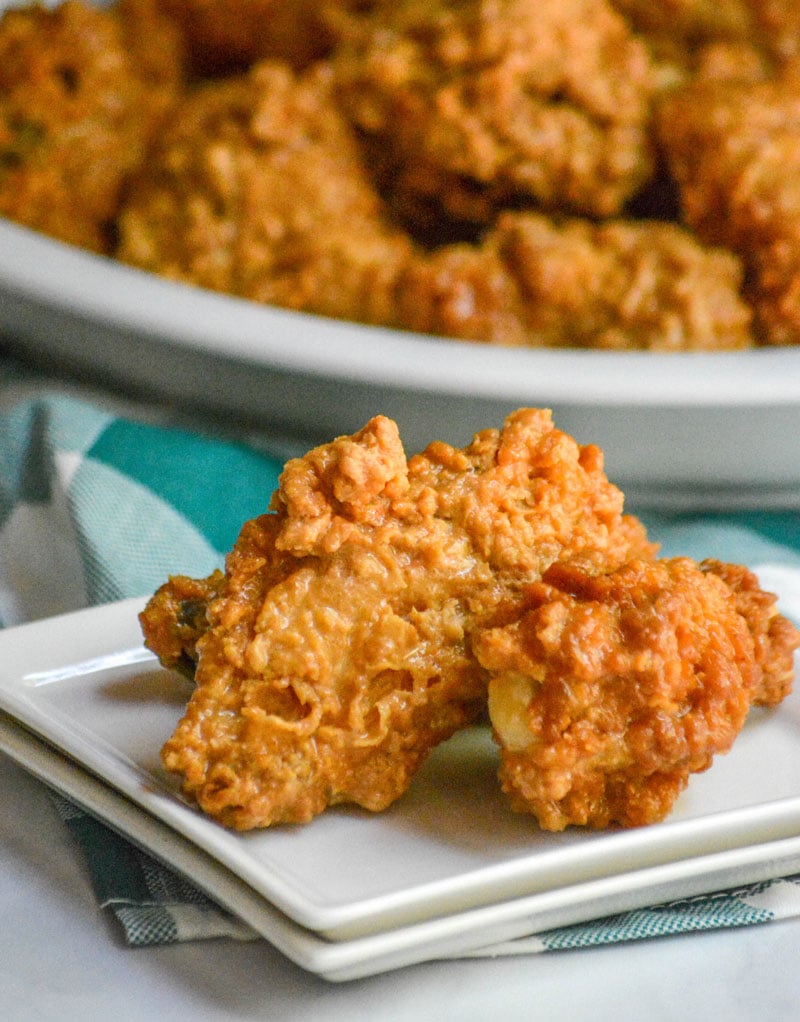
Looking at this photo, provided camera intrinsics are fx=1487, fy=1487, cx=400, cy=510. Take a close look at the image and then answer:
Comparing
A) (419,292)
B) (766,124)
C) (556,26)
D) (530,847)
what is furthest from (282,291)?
(530,847)

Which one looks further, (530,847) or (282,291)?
(282,291)

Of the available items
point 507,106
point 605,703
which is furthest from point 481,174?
point 605,703

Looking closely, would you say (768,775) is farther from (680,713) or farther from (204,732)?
(204,732)

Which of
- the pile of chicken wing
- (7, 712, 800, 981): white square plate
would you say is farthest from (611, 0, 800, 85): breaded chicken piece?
(7, 712, 800, 981): white square plate

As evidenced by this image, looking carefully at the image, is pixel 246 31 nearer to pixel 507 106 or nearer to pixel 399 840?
pixel 507 106

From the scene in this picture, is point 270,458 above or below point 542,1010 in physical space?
below

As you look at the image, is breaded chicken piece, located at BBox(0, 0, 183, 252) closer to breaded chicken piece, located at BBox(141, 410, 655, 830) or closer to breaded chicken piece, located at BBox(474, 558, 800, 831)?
breaded chicken piece, located at BBox(141, 410, 655, 830)

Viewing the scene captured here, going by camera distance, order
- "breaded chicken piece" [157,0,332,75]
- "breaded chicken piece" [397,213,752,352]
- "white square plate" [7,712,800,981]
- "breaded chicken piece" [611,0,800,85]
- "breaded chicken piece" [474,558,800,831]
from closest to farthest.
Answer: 1. "white square plate" [7,712,800,981]
2. "breaded chicken piece" [474,558,800,831]
3. "breaded chicken piece" [397,213,752,352]
4. "breaded chicken piece" [611,0,800,85]
5. "breaded chicken piece" [157,0,332,75]

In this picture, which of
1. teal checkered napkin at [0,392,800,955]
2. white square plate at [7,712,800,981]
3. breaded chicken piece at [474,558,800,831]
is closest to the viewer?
white square plate at [7,712,800,981]
